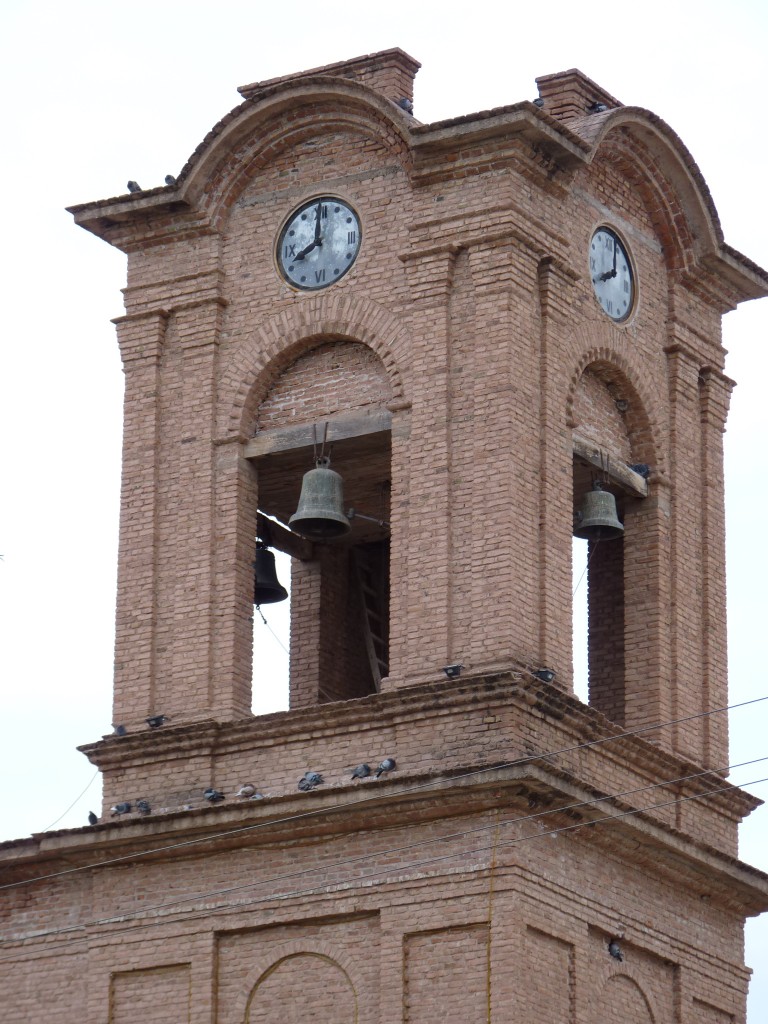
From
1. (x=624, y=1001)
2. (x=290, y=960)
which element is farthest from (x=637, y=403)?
(x=290, y=960)

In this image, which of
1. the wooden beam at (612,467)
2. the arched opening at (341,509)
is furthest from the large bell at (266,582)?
the wooden beam at (612,467)

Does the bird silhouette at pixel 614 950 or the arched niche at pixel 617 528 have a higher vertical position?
the arched niche at pixel 617 528

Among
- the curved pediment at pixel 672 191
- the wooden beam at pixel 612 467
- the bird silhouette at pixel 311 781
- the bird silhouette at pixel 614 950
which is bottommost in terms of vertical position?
the bird silhouette at pixel 614 950

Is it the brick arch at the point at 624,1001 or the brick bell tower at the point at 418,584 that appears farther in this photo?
the brick arch at the point at 624,1001

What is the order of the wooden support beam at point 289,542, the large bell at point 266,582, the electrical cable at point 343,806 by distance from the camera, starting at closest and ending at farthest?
1. the electrical cable at point 343,806
2. the large bell at point 266,582
3. the wooden support beam at point 289,542

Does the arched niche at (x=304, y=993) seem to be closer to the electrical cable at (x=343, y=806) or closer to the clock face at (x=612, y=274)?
the electrical cable at (x=343, y=806)

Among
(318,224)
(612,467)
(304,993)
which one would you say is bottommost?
(304,993)

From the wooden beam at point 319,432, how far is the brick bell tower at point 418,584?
0.03 metres

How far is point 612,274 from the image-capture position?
128 feet

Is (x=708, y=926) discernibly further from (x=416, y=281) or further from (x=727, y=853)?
(x=416, y=281)

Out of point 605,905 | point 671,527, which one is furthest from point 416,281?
point 605,905

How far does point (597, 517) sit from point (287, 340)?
3741 mm

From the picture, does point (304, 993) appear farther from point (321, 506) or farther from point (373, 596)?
point (373, 596)

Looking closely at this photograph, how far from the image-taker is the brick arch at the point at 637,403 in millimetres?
38562
